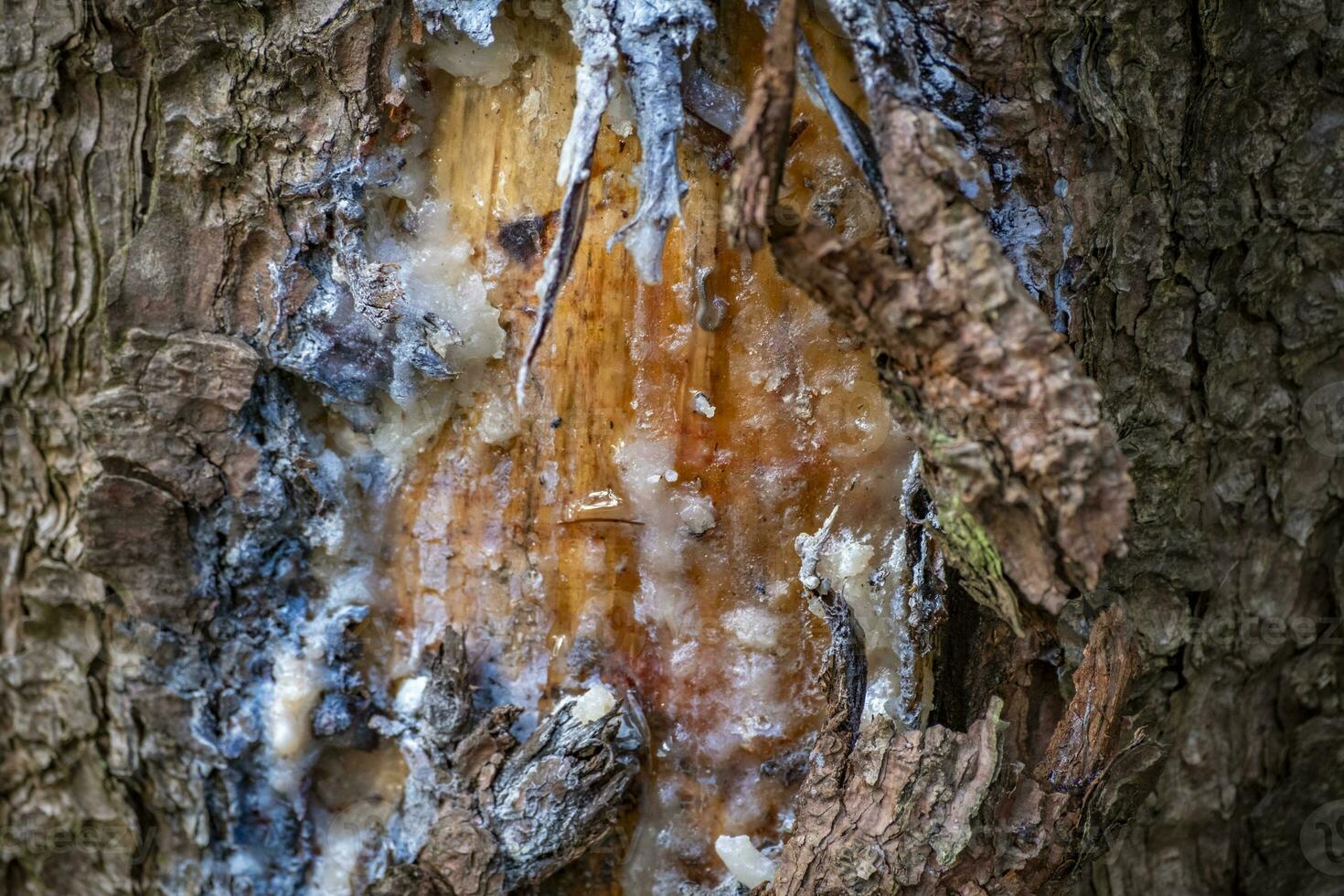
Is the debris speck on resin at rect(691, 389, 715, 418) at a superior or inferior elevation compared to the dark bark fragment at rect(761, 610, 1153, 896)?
superior

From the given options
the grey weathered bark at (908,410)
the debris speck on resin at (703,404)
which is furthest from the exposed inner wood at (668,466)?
the grey weathered bark at (908,410)

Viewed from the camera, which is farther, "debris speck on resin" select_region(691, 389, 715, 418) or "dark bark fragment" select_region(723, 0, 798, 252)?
"debris speck on resin" select_region(691, 389, 715, 418)

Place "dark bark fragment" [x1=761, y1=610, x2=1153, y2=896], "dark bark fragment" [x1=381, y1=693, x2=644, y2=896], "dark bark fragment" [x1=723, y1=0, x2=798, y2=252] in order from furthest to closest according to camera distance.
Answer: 1. "dark bark fragment" [x1=381, y1=693, x2=644, y2=896]
2. "dark bark fragment" [x1=761, y1=610, x2=1153, y2=896]
3. "dark bark fragment" [x1=723, y1=0, x2=798, y2=252]

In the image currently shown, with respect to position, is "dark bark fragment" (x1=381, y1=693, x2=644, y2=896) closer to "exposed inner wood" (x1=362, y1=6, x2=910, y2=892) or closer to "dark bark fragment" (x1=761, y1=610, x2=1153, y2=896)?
"exposed inner wood" (x1=362, y1=6, x2=910, y2=892)

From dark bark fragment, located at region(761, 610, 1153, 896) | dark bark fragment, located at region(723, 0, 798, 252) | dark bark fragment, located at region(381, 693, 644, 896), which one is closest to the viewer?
dark bark fragment, located at region(723, 0, 798, 252)

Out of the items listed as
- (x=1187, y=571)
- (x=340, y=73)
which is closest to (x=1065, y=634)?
(x=1187, y=571)

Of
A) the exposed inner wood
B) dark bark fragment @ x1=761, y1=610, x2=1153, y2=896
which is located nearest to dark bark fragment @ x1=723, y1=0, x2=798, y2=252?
the exposed inner wood

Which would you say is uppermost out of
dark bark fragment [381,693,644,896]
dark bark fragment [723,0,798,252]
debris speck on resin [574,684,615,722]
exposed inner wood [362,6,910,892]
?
dark bark fragment [723,0,798,252]

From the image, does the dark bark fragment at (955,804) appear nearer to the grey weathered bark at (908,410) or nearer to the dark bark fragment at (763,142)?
the grey weathered bark at (908,410)

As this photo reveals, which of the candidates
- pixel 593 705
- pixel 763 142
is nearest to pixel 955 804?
pixel 593 705

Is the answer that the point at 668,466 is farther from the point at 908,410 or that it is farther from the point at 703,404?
the point at 908,410
